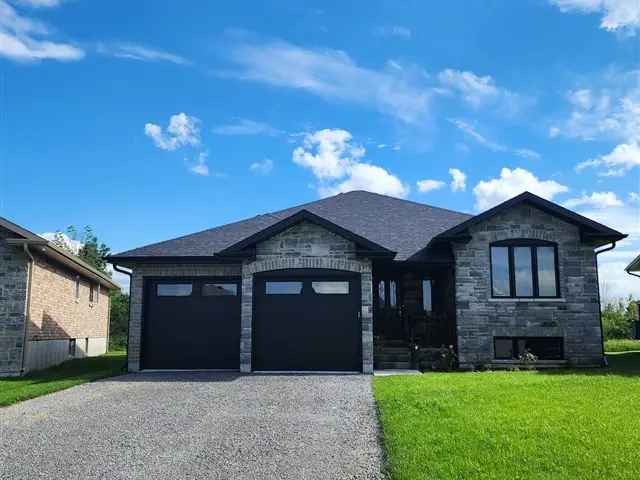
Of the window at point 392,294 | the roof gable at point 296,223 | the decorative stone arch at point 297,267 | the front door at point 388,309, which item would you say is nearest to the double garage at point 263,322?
the decorative stone arch at point 297,267

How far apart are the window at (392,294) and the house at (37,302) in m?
10.2

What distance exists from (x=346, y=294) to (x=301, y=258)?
1.48 metres

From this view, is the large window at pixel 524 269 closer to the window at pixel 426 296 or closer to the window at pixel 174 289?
the window at pixel 426 296

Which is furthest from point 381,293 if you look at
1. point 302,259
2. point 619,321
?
point 619,321

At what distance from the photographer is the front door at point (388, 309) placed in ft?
58.5

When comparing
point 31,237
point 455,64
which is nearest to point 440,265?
point 455,64

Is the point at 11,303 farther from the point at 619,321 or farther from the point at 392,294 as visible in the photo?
the point at 619,321

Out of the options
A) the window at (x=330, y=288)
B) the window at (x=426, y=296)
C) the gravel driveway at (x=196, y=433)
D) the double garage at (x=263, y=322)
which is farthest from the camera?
the window at (x=426, y=296)

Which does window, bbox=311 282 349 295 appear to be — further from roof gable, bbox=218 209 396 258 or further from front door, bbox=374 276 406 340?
front door, bbox=374 276 406 340

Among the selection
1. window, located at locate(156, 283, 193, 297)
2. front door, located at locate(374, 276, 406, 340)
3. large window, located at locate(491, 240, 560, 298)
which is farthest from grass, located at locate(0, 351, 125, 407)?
large window, located at locate(491, 240, 560, 298)

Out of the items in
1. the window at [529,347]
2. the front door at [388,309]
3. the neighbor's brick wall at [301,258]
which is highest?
the neighbor's brick wall at [301,258]

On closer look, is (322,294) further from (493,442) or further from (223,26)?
(493,442)

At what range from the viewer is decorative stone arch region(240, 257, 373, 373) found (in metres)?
14.5

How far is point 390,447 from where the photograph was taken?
22.7ft
